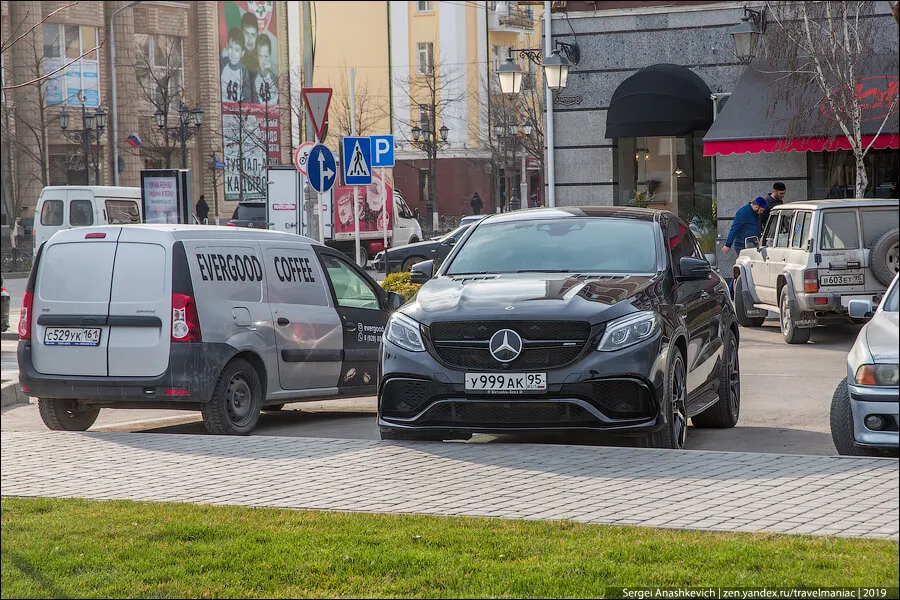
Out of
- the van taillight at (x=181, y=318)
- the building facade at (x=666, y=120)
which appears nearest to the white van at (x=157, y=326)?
the van taillight at (x=181, y=318)

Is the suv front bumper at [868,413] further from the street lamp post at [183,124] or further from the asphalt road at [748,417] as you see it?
the street lamp post at [183,124]

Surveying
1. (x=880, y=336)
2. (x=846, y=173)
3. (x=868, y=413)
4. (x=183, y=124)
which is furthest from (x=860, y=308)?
(x=183, y=124)

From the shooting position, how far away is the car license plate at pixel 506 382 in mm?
8391

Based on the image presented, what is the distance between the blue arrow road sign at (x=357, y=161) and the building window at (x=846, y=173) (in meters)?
10.1

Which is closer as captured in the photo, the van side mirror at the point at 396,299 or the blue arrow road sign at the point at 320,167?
the van side mirror at the point at 396,299

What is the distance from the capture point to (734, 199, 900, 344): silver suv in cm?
1594

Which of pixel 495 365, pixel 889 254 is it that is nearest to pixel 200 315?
pixel 495 365

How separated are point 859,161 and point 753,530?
57.4ft

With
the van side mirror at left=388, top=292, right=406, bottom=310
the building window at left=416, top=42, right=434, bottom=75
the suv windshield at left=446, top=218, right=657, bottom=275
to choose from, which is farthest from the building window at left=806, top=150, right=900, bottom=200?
the building window at left=416, top=42, right=434, bottom=75

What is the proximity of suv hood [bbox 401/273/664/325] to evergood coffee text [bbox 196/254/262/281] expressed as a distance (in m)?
1.94

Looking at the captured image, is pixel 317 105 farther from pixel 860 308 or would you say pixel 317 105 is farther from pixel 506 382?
pixel 860 308

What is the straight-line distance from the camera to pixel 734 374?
35.3ft

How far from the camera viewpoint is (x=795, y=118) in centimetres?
2348

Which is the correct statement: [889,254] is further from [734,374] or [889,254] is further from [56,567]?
[56,567]
